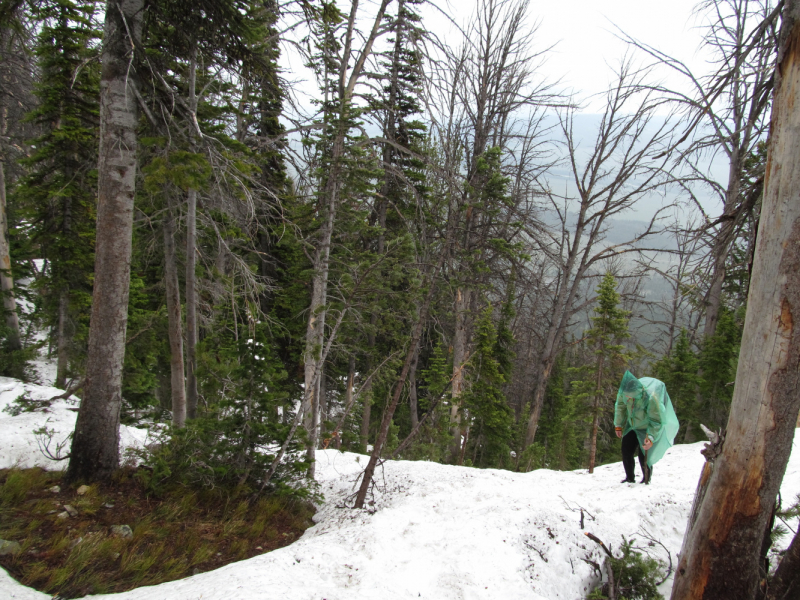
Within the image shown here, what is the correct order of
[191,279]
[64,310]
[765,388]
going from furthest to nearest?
[64,310] → [191,279] → [765,388]

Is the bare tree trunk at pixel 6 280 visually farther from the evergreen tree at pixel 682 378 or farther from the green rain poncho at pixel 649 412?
the evergreen tree at pixel 682 378

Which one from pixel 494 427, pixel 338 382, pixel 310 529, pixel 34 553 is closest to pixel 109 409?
pixel 34 553

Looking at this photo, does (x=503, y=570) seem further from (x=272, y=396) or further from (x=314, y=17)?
(x=314, y=17)

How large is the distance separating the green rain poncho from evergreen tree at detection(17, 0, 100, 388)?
42.2 ft

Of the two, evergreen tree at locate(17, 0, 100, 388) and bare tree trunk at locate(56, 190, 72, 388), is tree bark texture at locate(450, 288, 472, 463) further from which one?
bare tree trunk at locate(56, 190, 72, 388)

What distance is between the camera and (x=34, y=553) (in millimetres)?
3539

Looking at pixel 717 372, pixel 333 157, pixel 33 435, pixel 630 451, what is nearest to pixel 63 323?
pixel 33 435

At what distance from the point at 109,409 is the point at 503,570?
4.79 m

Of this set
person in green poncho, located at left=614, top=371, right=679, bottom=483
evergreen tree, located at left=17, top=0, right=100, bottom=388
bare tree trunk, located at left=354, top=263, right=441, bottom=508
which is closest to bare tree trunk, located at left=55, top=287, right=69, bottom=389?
evergreen tree, located at left=17, top=0, right=100, bottom=388

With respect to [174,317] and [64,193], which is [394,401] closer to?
[174,317]

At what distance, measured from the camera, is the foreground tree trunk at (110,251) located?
4.58m

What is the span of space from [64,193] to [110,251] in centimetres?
793

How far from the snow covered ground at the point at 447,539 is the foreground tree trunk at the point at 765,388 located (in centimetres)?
163

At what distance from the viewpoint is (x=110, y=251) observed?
469cm
